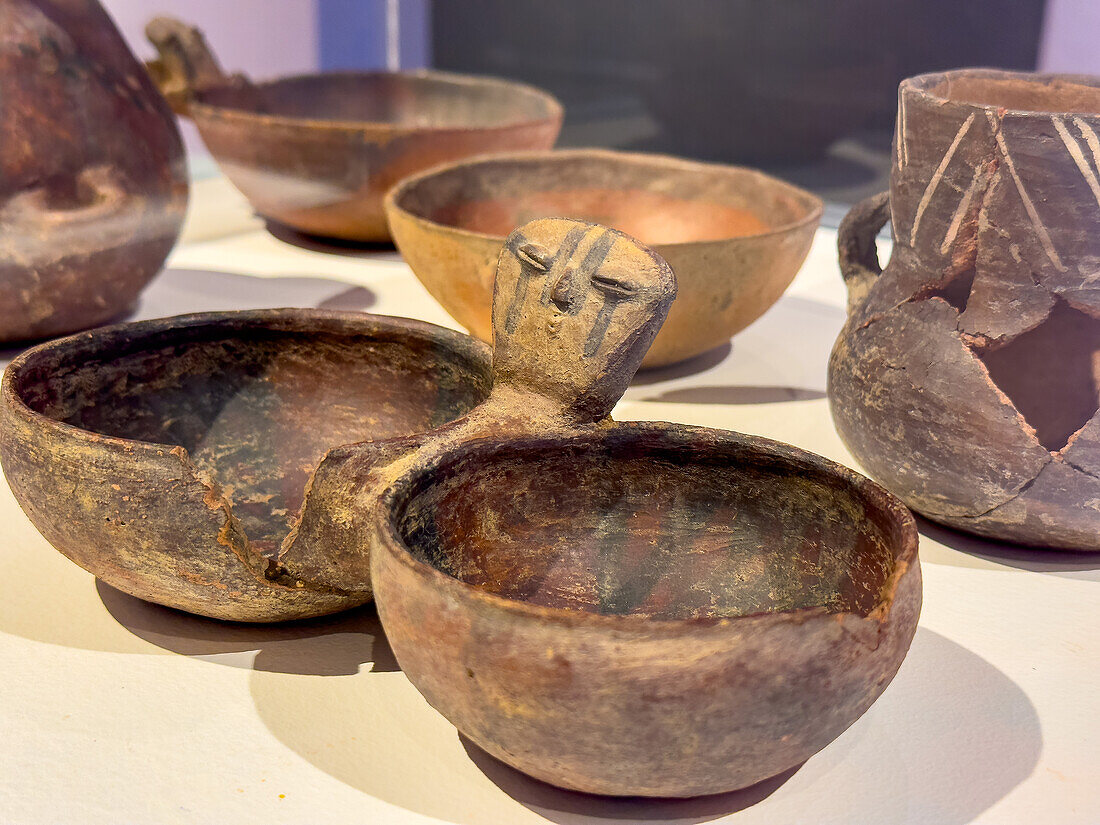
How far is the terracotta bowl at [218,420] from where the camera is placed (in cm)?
109

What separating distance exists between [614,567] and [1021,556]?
551mm

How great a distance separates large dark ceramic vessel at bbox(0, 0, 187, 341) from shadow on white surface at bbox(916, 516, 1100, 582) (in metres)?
1.28

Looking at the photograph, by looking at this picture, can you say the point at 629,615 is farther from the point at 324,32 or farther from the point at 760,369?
the point at 324,32

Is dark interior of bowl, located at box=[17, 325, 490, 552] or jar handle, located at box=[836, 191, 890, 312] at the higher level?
jar handle, located at box=[836, 191, 890, 312]

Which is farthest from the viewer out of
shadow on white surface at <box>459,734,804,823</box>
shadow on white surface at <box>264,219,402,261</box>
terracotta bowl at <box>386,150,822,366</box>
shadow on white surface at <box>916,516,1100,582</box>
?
shadow on white surface at <box>264,219,402,261</box>

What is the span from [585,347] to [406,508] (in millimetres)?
253

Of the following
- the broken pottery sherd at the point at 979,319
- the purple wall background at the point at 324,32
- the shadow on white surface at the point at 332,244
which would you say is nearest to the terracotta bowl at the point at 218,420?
the broken pottery sherd at the point at 979,319

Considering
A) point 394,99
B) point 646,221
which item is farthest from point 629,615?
point 394,99

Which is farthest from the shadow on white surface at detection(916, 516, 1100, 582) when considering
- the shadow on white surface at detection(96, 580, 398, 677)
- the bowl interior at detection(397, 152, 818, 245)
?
the bowl interior at detection(397, 152, 818, 245)

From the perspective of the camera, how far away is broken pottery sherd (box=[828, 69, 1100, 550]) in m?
1.28

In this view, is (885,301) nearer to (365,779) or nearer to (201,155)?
(365,779)

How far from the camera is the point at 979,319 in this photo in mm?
1354

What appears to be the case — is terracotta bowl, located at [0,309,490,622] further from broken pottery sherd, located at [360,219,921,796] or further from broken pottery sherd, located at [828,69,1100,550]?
broken pottery sherd, located at [828,69,1100,550]

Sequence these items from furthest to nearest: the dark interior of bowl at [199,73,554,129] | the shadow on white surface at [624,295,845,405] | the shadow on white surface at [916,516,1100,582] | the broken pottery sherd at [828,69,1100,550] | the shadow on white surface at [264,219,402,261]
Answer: the dark interior of bowl at [199,73,554,129] → the shadow on white surface at [264,219,402,261] → the shadow on white surface at [624,295,845,405] → the shadow on white surface at [916,516,1100,582] → the broken pottery sherd at [828,69,1100,550]
